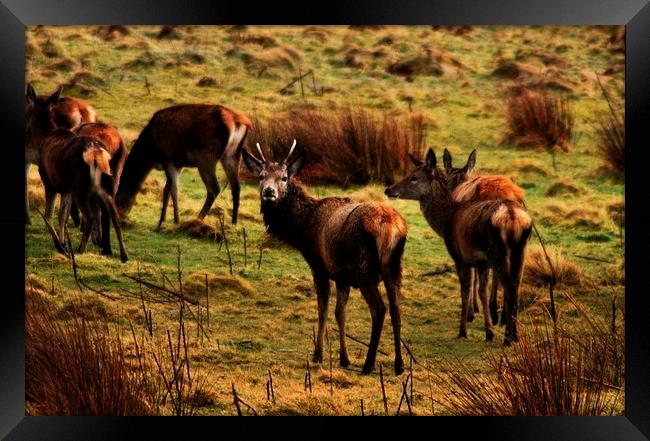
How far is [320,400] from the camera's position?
10250 mm

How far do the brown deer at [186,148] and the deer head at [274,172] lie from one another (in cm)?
128

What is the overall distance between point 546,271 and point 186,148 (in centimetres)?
327

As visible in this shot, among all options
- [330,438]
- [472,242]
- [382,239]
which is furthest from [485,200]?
[330,438]

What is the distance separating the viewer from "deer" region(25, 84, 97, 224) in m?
11.6

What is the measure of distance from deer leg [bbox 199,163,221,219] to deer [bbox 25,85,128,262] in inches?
28.7

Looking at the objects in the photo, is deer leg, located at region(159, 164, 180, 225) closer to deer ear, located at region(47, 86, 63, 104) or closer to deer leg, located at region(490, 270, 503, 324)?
deer ear, located at region(47, 86, 63, 104)

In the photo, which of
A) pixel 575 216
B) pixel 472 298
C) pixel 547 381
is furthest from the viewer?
pixel 575 216

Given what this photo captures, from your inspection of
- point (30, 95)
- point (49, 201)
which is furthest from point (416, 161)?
point (30, 95)

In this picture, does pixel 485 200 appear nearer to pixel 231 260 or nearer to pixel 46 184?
pixel 231 260

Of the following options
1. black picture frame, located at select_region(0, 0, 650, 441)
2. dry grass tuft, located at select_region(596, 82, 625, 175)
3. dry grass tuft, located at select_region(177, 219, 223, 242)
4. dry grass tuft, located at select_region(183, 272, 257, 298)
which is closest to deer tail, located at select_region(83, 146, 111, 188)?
dry grass tuft, located at select_region(177, 219, 223, 242)

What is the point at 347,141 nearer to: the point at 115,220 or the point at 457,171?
the point at 457,171

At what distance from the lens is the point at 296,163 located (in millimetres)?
10422

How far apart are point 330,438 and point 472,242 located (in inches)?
73.8

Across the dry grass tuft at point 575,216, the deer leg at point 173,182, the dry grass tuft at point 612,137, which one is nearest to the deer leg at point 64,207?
the deer leg at point 173,182
